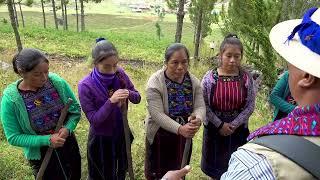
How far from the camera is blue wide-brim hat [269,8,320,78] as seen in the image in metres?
1.09

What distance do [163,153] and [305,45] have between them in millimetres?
2433

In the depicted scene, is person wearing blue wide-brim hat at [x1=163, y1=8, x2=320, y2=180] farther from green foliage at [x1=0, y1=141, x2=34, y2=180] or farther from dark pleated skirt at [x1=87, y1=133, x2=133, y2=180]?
green foliage at [x1=0, y1=141, x2=34, y2=180]

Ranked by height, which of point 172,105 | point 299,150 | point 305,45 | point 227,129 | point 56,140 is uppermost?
point 305,45

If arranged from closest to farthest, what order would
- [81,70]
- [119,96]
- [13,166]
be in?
[119,96], [13,166], [81,70]

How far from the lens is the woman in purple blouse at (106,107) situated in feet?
9.79

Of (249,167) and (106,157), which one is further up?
(249,167)

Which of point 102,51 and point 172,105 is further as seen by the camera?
point 172,105

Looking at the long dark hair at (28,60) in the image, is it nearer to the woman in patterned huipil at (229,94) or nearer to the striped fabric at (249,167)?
the woman in patterned huipil at (229,94)

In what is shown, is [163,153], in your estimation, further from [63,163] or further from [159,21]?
[159,21]

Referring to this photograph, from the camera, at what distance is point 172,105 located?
10.5 ft

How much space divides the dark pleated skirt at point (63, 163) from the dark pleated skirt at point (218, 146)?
4.46 ft

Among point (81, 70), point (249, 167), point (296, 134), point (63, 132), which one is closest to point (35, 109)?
point (63, 132)

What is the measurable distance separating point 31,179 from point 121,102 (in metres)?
1.64

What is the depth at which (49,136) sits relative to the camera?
110 inches
